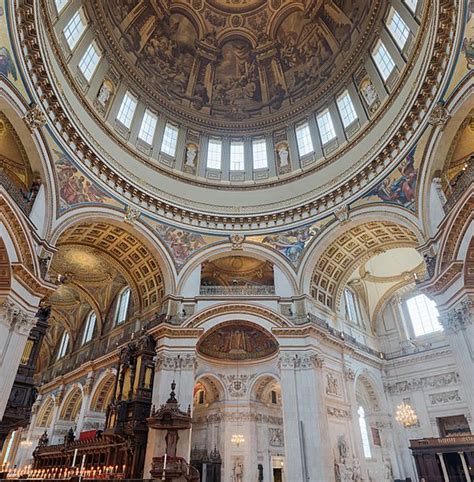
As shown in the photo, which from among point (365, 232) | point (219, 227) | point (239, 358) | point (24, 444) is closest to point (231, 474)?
point (239, 358)

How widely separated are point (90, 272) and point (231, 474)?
52.0 feet

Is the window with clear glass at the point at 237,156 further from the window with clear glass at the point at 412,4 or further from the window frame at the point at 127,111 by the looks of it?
the window with clear glass at the point at 412,4

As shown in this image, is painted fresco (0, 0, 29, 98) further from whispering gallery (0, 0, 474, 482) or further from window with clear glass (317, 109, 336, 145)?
window with clear glass (317, 109, 336, 145)

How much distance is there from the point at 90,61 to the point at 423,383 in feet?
91.7

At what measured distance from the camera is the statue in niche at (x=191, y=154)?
23.6m

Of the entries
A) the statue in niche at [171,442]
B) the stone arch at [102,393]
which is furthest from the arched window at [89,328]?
the statue in niche at [171,442]

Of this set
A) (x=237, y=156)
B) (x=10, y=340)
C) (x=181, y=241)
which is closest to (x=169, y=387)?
(x=10, y=340)

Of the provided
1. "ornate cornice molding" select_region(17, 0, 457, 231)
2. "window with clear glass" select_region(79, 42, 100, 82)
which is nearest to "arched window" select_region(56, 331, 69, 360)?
"ornate cornice molding" select_region(17, 0, 457, 231)

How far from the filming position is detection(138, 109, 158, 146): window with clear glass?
881 inches

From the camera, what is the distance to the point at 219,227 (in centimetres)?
2142

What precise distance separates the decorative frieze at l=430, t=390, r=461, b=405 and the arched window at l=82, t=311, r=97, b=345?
24002 mm

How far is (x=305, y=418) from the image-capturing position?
16.2m

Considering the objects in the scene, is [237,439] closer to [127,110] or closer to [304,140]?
[304,140]

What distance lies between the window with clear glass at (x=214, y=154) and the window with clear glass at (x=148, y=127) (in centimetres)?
397
